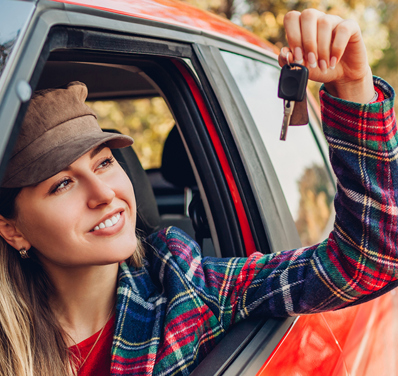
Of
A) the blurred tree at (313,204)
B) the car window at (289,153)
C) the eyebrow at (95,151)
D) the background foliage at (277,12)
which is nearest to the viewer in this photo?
the eyebrow at (95,151)

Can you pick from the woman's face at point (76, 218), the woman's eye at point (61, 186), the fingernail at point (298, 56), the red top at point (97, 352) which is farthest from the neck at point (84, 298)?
the fingernail at point (298, 56)

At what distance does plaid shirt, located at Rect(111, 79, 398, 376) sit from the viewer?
121 cm

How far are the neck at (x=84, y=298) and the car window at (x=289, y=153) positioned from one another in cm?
77

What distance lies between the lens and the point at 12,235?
140 cm

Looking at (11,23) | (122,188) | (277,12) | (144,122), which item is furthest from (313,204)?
(277,12)

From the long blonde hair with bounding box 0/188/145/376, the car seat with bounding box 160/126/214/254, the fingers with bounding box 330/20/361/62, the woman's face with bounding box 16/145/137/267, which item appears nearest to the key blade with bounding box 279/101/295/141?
the fingers with bounding box 330/20/361/62

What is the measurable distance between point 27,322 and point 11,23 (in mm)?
1020

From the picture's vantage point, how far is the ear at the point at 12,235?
1380 millimetres

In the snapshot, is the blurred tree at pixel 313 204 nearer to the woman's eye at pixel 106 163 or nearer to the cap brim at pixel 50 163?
the woman's eye at pixel 106 163

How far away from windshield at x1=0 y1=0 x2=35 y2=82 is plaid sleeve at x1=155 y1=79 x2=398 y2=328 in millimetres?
795

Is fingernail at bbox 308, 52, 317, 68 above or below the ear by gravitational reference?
above

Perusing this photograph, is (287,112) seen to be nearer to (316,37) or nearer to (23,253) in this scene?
(316,37)

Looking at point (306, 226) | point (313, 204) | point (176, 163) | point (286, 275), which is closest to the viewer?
point (286, 275)

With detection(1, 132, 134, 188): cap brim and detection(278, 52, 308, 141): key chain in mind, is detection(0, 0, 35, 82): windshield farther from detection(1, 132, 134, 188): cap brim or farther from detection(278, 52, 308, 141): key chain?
detection(278, 52, 308, 141): key chain
